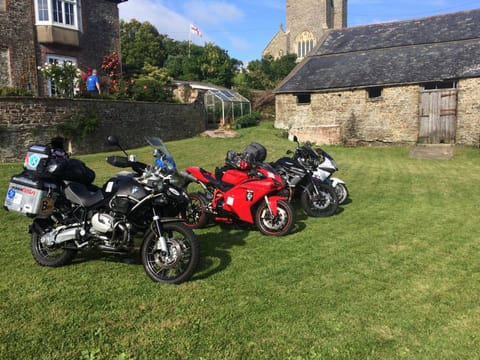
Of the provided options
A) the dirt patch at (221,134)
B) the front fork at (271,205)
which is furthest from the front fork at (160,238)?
the dirt patch at (221,134)

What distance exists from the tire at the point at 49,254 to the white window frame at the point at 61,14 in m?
16.9

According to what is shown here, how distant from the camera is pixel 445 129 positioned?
18.7m

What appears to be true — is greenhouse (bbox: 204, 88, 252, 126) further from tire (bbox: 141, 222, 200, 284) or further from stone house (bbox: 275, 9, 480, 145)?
tire (bbox: 141, 222, 200, 284)

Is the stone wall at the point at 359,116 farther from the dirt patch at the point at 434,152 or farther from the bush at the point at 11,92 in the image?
the bush at the point at 11,92

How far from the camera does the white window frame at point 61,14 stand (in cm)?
1778

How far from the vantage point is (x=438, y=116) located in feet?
61.4

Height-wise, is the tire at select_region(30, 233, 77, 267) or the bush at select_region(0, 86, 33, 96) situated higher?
the bush at select_region(0, 86, 33, 96)

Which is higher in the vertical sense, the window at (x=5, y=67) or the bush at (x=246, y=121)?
the window at (x=5, y=67)

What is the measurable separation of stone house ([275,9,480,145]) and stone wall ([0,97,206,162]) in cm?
662

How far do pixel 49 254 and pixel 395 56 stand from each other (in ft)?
72.3

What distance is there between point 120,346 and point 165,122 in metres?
16.1

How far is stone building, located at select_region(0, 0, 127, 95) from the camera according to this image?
1700cm

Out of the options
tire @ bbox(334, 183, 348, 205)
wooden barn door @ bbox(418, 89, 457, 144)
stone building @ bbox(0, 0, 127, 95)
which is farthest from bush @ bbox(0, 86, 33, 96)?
wooden barn door @ bbox(418, 89, 457, 144)

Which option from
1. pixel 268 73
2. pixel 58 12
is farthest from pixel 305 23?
pixel 58 12
